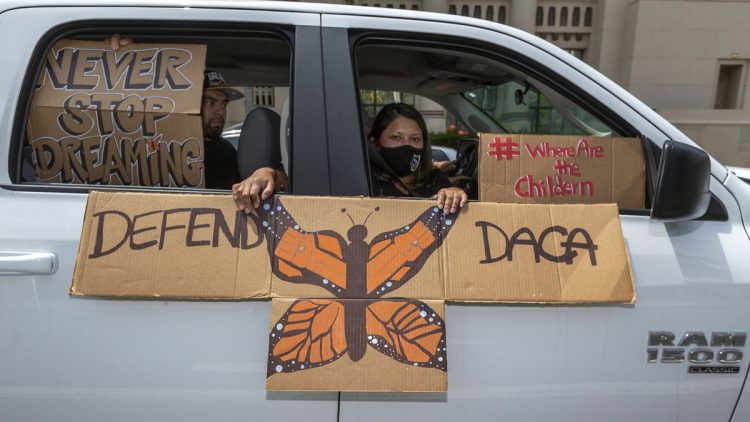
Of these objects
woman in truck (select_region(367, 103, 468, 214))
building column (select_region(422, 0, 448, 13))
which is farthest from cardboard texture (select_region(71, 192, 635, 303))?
building column (select_region(422, 0, 448, 13))

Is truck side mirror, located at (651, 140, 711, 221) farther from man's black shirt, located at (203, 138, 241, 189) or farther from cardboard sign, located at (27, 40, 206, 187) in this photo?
man's black shirt, located at (203, 138, 241, 189)

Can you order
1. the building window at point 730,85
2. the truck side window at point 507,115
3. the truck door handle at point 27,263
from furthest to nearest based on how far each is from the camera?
the building window at point 730,85 < the truck side window at point 507,115 < the truck door handle at point 27,263

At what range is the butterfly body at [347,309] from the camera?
51.4 inches

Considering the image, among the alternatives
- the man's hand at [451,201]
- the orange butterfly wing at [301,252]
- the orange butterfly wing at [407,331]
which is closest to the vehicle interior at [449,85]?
the orange butterfly wing at [301,252]

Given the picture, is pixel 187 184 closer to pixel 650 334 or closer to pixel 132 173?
pixel 132 173

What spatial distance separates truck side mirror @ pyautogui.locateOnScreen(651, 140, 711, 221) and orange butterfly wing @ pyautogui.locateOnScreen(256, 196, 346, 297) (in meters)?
0.94

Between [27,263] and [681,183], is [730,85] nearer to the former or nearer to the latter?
[681,183]

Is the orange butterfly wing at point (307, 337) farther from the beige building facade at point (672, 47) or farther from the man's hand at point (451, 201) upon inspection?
the beige building facade at point (672, 47)

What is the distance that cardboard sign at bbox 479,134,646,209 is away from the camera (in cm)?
148

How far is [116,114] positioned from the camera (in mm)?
1474

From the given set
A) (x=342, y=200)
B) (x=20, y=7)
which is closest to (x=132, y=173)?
(x=20, y=7)

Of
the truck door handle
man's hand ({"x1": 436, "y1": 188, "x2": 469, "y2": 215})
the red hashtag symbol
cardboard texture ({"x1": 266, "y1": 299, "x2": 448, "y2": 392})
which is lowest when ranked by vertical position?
cardboard texture ({"x1": 266, "y1": 299, "x2": 448, "y2": 392})

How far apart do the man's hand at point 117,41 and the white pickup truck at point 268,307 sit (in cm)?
4

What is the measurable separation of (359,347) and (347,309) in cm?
11
